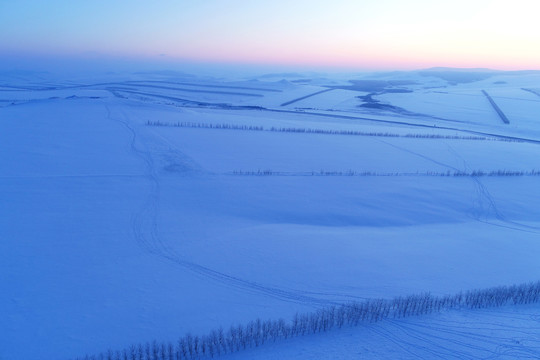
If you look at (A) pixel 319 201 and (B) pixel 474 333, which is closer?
(B) pixel 474 333

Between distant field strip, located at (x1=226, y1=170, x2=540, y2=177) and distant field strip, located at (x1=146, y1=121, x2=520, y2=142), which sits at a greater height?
distant field strip, located at (x1=146, y1=121, x2=520, y2=142)

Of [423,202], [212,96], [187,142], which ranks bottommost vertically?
[423,202]

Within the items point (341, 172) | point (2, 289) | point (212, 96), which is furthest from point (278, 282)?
point (212, 96)

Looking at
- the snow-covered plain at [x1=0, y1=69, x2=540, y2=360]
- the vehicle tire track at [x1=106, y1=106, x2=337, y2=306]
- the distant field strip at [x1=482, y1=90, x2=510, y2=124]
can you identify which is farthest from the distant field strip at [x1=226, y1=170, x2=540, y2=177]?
the distant field strip at [x1=482, y1=90, x2=510, y2=124]

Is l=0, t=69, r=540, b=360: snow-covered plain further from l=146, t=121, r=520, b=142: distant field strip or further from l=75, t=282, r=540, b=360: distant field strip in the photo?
l=146, t=121, r=520, b=142: distant field strip

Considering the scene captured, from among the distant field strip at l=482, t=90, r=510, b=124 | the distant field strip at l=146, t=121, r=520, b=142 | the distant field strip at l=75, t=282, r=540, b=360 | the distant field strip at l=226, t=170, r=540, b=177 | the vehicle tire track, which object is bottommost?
the distant field strip at l=75, t=282, r=540, b=360

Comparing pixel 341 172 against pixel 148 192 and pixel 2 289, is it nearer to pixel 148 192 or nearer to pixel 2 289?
pixel 148 192

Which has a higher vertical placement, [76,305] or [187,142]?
[187,142]
